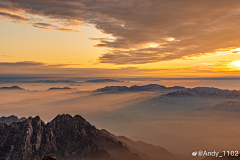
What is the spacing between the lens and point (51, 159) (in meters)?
78.7

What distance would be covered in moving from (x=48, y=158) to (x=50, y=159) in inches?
39.2

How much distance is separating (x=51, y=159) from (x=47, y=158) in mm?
1713

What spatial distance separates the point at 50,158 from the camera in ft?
259

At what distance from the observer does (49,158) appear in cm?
7875

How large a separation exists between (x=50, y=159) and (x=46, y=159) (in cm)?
158

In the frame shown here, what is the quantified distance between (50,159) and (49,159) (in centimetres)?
49

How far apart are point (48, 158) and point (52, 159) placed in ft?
Answer: 5.56

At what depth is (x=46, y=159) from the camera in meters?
78.3

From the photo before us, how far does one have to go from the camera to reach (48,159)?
7812 centimetres

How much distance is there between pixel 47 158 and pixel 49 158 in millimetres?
823

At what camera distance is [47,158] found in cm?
7875

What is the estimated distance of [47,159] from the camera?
3078 inches

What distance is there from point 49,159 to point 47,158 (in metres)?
1.23

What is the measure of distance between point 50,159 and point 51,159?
1.31 feet
